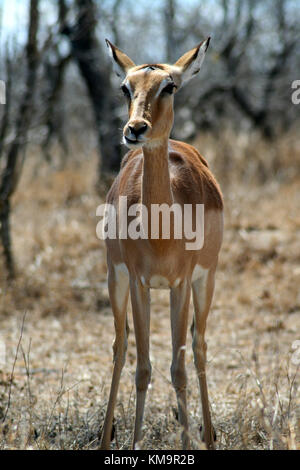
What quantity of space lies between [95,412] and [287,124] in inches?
558

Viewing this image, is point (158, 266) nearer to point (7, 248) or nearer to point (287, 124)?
point (7, 248)

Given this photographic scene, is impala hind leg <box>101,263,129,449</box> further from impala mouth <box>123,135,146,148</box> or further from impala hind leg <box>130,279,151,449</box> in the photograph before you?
impala mouth <box>123,135,146,148</box>

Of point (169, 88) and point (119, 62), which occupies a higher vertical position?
point (119, 62)

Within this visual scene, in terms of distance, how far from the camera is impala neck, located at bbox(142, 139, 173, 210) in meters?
3.16

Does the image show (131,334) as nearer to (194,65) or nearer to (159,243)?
(159,243)

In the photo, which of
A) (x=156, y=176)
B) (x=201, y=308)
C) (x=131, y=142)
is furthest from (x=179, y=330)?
(x=131, y=142)

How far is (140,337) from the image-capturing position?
338 cm

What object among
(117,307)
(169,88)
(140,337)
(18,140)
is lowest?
(140,337)

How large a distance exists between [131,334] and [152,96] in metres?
3.73

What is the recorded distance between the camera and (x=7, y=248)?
7.29m

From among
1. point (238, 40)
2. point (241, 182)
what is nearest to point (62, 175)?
point (241, 182)

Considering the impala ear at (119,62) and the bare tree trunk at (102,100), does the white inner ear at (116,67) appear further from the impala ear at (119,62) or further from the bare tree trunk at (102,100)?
the bare tree trunk at (102,100)

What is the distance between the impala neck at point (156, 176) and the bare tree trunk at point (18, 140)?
3.91 meters

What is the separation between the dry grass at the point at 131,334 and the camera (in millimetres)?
3629
